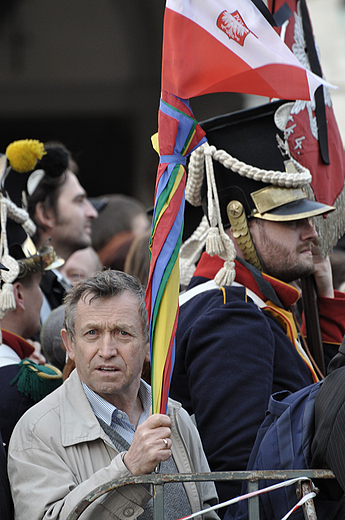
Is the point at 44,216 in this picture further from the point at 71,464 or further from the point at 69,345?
the point at 71,464

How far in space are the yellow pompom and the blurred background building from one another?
17.5 feet

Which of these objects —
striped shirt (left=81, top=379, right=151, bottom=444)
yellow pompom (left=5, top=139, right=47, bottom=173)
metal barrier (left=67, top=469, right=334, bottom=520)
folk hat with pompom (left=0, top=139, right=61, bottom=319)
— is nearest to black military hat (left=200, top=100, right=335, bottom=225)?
folk hat with pompom (left=0, top=139, right=61, bottom=319)

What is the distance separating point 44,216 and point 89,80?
4943 mm

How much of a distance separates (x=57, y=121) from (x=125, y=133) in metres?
0.85

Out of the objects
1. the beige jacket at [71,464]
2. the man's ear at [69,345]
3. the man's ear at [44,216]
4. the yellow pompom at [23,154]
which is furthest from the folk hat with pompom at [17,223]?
the beige jacket at [71,464]

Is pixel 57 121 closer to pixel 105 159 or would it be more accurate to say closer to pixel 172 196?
pixel 105 159

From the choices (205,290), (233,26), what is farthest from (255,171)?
(233,26)

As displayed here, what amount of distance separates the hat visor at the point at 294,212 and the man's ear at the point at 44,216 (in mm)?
2105

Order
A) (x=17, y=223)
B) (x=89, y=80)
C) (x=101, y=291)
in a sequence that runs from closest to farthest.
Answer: (x=101, y=291), (x=17, y=223), (x=89, y=80)

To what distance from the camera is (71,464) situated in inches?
91.7

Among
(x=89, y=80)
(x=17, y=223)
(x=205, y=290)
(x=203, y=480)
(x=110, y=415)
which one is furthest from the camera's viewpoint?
(x=89, y=80)

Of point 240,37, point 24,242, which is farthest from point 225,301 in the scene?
point 24,242

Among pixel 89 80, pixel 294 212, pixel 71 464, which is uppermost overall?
pixel 89 80

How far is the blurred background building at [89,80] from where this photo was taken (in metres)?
9.41
